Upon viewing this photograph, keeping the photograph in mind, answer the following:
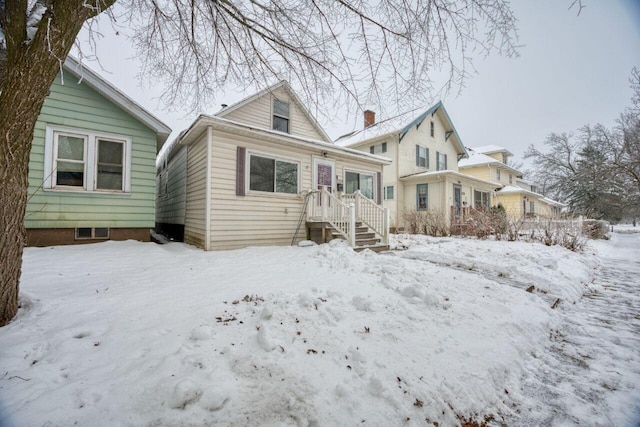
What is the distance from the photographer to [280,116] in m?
9.95

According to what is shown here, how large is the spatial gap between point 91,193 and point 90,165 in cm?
70

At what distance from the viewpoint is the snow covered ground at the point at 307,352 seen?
4.80ft

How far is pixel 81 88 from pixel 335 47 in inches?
273

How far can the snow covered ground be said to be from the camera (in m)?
1.46

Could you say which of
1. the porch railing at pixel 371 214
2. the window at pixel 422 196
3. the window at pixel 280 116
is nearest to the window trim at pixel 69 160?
the window at pixel 280 116

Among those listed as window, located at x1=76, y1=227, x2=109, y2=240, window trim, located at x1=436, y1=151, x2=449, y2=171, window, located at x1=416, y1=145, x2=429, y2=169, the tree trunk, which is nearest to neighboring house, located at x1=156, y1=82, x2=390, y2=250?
window, located at x1=76, y1=227, x2=109, y2=240

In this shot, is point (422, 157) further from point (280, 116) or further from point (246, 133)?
point (246, 133)

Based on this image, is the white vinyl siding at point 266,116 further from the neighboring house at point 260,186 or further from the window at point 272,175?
the window at point 272,175

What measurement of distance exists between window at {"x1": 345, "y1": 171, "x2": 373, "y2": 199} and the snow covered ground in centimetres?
609

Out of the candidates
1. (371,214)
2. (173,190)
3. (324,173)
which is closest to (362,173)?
(324,173)

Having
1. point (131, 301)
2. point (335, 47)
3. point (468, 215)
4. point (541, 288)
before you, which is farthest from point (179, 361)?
point (468, 215)

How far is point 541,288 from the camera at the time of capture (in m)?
4.11

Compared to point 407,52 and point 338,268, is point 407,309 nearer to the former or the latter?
point 338,268

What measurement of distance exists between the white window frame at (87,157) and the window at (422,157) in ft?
48.1
